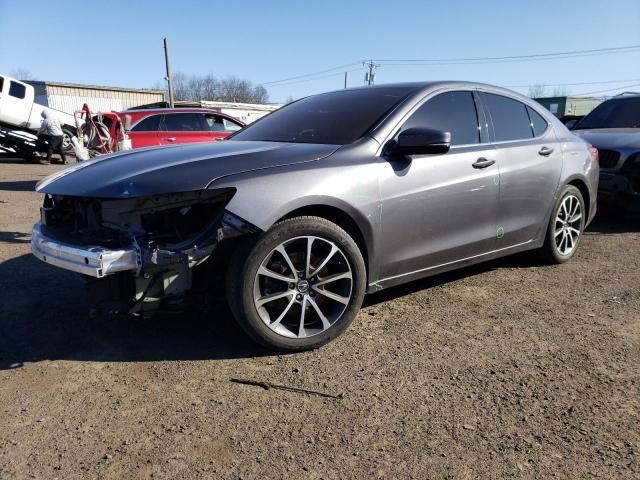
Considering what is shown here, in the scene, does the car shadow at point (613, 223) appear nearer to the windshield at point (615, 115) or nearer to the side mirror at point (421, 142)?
the windshield at point (615, 115)

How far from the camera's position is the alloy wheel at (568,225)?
4797 millimetres

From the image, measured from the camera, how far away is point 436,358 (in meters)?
3.01

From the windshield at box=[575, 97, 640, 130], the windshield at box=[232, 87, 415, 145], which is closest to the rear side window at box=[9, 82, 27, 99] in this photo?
the windshield at box=[232, 87, 415, 145]

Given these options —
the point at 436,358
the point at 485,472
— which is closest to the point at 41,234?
the point at 436,358

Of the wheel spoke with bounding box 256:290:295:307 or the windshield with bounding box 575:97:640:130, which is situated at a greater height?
the windshield with bounding box 575:97:640:130

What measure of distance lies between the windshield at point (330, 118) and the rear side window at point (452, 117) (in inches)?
7.7

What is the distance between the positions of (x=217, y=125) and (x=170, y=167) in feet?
29.1

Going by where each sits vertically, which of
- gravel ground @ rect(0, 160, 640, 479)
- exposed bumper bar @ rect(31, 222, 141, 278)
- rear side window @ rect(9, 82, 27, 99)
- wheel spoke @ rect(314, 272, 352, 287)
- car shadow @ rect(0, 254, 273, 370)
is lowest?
gravel ground @ rect(0, 160, 640, 479)

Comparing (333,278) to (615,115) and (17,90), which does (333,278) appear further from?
(17,90)

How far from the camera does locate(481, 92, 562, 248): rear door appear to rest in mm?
4113

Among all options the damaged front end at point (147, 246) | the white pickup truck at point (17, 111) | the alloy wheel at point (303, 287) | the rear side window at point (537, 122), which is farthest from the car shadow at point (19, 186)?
the rear side window at point (537, 122)

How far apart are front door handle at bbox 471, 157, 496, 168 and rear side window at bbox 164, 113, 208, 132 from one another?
326 inches

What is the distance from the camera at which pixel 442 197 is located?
3566 millimetres

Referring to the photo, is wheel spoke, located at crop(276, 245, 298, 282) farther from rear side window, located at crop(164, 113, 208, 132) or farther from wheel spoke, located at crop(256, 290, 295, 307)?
rear side window, located at crop(164, 113, 208, 132)
